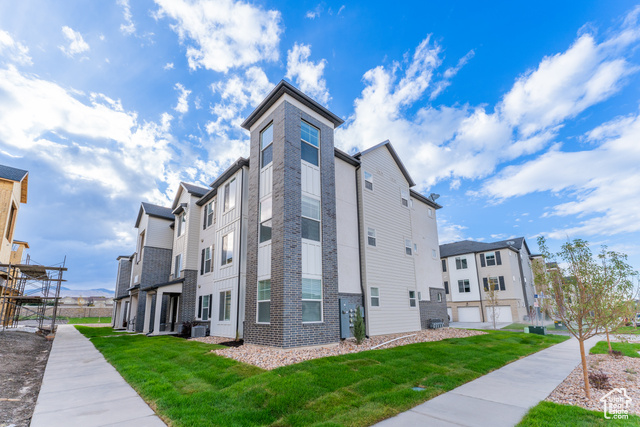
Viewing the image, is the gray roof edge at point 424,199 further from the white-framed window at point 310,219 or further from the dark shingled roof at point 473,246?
the dark shingled roof at point 473,246

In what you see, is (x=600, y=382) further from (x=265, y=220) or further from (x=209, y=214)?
(x=209, y=214)

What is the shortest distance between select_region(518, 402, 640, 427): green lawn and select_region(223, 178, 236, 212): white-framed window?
1382 cm

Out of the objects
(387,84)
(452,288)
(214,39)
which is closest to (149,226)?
(214,39)

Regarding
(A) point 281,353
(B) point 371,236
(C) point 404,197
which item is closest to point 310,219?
(B) point 371,236

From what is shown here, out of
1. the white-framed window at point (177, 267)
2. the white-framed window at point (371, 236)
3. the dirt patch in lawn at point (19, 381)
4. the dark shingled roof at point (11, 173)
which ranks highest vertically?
the dark shingled roof at point (11, 173)

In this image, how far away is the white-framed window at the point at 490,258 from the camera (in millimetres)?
33219

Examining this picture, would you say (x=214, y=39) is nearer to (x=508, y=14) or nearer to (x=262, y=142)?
(x=262, y=142)

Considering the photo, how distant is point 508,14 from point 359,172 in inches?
356

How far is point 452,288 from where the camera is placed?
3578 centimetres

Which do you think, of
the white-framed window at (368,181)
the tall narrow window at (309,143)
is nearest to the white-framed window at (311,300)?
the tall narrow window at (309,143)

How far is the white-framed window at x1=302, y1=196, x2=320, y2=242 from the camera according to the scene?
12.1 meters

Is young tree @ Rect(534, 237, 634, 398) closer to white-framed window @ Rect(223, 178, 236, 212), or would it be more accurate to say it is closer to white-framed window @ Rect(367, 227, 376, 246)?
white-framed window @ Rect(367, 227, 376, 246)

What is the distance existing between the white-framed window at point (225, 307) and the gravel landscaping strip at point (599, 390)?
40.9 ft

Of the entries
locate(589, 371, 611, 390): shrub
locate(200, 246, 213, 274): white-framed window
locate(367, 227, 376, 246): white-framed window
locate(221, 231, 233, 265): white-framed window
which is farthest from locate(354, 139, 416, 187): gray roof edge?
locate(589, 371, 611, 390): shrub
